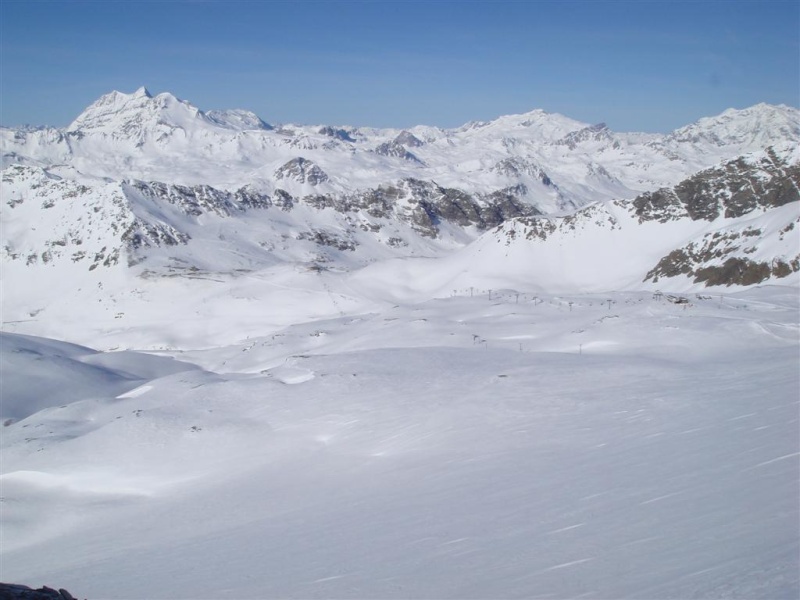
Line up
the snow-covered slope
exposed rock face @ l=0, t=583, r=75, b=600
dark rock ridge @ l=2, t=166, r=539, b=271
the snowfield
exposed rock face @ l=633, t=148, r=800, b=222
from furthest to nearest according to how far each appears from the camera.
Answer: dark rock ridge @ l=2, t=166, r=539, b=271, exposed rock face @ l=633, t=148, r=800, b=222, the snow-covered slope, the snowfield, exposed rock face @ l=0, t=583, r=75, b=600

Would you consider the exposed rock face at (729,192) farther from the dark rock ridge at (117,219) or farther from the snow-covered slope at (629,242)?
the dark rock ridge at (117,219)

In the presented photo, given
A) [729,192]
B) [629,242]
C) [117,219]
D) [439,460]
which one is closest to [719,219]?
[729,192]

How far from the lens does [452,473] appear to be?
15.4 meters

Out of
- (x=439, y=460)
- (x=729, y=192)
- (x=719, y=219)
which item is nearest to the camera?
(x=439, y=460)

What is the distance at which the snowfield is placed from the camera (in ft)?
30.1

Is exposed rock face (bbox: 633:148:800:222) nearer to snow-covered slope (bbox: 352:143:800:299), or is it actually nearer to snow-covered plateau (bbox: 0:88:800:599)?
snow-covered slope (bbox: 352:143:800:299)

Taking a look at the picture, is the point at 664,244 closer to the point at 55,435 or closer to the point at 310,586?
the point at 55,435

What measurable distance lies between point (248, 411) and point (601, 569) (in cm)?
1918

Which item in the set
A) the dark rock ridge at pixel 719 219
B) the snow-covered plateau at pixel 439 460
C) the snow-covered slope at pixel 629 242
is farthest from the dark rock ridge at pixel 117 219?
the snow-covered plateau at pixel 439 460

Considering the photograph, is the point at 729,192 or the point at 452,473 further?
the point at 729,192

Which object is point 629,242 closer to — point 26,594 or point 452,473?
point 452,473

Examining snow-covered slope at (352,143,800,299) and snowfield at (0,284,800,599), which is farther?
snow-covered slope at (352,143,800,299)

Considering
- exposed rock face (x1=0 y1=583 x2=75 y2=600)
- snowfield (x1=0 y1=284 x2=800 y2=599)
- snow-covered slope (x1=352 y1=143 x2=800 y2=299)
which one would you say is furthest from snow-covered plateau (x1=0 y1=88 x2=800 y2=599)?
snow-covered slope (x1=352 y1=143 x2=800 y2=299)

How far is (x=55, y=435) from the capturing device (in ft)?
89.8
